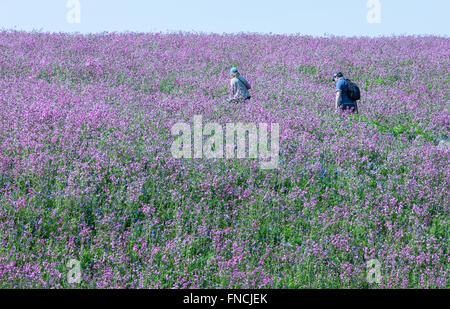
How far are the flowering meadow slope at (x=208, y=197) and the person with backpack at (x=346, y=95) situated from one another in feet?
1.19

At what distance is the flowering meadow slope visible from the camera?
412 cm

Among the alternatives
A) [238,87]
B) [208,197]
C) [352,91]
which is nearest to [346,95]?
[352,91]

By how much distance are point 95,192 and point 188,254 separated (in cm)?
143

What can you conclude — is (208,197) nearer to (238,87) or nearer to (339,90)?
(238,87)

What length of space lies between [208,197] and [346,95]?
5.73 m

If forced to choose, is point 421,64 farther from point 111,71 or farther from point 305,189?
point 305,189

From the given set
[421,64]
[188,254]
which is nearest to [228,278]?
[188,254]

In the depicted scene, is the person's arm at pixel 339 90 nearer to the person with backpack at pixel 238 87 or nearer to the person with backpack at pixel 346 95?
the person with backpack at pixel 346 95

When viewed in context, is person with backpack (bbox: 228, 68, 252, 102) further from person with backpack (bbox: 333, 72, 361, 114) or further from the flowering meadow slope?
person with backpack (bbox: 333, 72, 361, 114)

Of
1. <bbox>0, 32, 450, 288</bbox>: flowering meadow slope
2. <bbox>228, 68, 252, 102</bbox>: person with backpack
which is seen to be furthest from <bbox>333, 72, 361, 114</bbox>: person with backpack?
<bbox>228, 68, 252, 102</bbox>: person with backpack

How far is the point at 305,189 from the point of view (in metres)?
5.66

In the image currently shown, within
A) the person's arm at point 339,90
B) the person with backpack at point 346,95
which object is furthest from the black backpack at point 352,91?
the person's arm at point 339,90

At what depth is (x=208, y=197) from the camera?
16.9 feet

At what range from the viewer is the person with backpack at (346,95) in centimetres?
966
